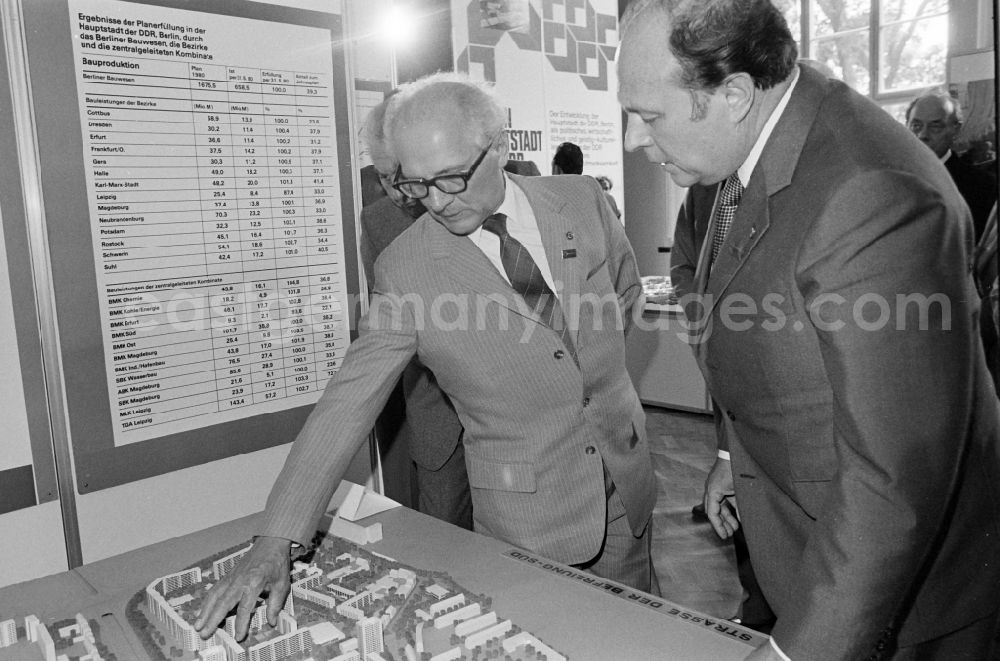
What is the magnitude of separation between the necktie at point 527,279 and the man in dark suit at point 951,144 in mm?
931

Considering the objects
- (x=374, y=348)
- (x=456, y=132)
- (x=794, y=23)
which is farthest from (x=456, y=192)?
(x=794, y=23)

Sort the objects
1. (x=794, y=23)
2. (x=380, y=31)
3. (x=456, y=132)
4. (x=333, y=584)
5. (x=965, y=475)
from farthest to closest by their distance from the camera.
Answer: (x=794, y=23), (x=380, y=31), (x=456, y=132), (x=333, y=584), (x=965, y=475)

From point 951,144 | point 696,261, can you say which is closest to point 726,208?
point 696,261

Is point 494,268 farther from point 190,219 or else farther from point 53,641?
point 53,641

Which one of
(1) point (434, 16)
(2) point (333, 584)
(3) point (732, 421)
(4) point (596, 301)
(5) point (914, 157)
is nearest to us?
(5) point (914, 157)

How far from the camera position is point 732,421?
1.21 meters

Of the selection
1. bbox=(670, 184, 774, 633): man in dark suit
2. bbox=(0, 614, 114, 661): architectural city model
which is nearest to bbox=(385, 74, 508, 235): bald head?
bbox=(670, 184, 774, 633): man in dark suit

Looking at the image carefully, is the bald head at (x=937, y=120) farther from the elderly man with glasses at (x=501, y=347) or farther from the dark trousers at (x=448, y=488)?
the dark trousers at (x=448, y=488)

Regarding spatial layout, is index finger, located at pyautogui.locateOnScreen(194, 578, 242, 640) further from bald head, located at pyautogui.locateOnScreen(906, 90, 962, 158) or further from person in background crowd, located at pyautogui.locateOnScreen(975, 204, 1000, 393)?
bald head, located at pyautogui.locateOnScreen(906, 90, 962, 158)

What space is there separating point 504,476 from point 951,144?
2322mm

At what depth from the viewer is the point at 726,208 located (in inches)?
50.6

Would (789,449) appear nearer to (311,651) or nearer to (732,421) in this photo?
(732,421)

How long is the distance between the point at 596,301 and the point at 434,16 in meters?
4.10

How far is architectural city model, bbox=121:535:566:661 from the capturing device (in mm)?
1123
